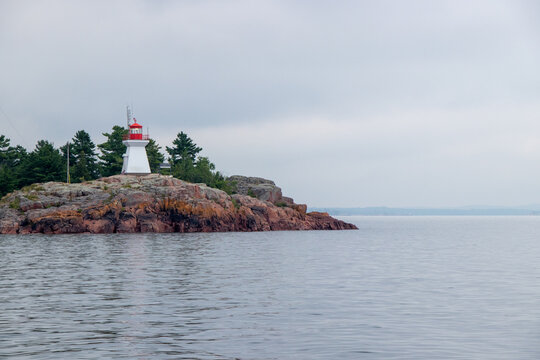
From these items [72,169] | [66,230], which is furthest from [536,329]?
[72,169]

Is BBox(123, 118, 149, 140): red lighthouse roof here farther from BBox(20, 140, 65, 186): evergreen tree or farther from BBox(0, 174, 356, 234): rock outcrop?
BBox(20, 140, 65, 186): evergreen tree

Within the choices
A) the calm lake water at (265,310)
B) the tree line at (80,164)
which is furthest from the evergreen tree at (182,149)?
the calm lake water at (265,310)

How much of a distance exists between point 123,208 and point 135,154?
18.8 meters

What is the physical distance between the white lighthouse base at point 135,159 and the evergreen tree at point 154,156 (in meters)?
22.5

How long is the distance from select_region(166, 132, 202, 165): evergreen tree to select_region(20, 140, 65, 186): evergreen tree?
32.6 metres

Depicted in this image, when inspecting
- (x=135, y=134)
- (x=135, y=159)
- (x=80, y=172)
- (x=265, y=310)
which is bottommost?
(x=265, y=310)

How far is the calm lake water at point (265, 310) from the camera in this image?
53.0 feet

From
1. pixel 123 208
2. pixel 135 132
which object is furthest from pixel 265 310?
pixel 135 132

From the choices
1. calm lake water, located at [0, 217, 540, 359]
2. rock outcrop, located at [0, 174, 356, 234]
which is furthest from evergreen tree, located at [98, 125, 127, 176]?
calm lake water, located at [0, 217, 540, 359]

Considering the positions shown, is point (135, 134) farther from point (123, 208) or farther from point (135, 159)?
point (123, 208)

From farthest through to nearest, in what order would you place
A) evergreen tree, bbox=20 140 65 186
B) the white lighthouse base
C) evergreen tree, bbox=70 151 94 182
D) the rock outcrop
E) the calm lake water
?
evergreen tree, bbox=70 151 94 182
evergreen tree, bbox=20 140 65 186
the white lighthouse base
the rock outcrop
the calm lake water

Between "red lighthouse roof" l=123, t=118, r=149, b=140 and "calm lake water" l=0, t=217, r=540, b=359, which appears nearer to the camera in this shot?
"calm lake water" l=0, t=217, r=540, b=359

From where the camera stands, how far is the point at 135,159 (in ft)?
347

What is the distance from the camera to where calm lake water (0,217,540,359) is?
1614cm
